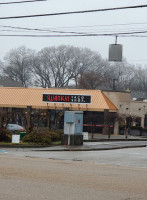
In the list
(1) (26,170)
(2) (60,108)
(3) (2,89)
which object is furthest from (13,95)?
(1) (26,170)

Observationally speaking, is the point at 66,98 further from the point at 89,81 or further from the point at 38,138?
the point at 89,81

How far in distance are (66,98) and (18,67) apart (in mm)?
64355

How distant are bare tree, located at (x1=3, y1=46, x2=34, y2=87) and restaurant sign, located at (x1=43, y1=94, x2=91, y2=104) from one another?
6079cm

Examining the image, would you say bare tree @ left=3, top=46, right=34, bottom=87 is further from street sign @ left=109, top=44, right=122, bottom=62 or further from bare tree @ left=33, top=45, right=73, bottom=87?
street sign @ left=109, top=44, right=122, bottom=62

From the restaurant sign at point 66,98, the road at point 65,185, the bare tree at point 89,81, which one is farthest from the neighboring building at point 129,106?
the road at point 65,185

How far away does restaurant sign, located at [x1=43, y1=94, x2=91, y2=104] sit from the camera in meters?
49.3

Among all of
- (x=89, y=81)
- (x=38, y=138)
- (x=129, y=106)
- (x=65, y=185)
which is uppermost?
(x=89, y=81)

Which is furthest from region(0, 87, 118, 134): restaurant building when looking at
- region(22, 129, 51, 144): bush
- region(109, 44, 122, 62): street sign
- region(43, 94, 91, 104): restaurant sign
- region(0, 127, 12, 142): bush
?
region(109, 44, 122, 62): street sign

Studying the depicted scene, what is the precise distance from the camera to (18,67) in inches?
4441

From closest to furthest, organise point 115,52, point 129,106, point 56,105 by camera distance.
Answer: point 115,52 < point 56,105 < point 129,106

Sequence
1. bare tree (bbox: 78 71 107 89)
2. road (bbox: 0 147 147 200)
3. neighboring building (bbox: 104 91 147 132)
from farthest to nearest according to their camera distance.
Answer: bare tree (bbox: 78 71 107 89), neighboring building (bbox: 104 91 147 132), road (bbox: 0 147 147 200)

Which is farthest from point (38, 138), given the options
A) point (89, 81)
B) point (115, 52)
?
point (89, 81)

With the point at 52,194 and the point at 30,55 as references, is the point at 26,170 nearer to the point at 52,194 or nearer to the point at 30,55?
the point at 52,194

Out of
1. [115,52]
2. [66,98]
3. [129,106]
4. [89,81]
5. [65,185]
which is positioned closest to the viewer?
[65,185]
